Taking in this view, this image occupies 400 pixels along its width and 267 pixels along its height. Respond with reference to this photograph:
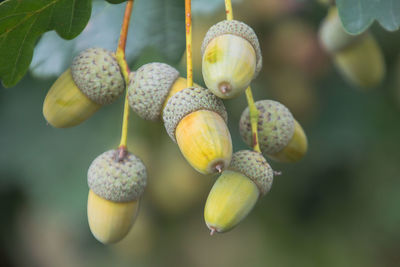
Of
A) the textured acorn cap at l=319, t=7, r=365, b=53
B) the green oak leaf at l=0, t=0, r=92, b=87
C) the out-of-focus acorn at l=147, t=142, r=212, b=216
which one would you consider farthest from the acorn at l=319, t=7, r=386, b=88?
the out-of-focus acorn at l=147, t=142, r=212, b=216

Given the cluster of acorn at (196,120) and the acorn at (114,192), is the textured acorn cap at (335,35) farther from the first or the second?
the acorn at (114,192)

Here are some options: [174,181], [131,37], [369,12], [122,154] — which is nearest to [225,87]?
[122,154]

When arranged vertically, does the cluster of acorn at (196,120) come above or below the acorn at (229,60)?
below

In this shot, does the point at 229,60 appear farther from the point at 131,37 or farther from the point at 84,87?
the point at 131,37

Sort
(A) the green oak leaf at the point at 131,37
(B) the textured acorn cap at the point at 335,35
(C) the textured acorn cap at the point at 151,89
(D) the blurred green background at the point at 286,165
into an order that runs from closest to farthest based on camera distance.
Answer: (C) the textured acorn cap at the point at 151,89 < (A) the green oak leaf at the point at 131,37 < (B) the textured acorn cap at the point at 335,35 < (D) the blurred green background at the point at 286,165

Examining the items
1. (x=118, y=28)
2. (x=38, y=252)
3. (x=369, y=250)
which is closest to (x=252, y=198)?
(x=118, y=28)

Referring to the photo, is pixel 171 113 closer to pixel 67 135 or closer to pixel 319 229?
pixel 67 135

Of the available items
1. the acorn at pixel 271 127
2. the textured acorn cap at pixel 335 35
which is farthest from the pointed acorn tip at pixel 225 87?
the textured acorn cap at pixel 335 35
